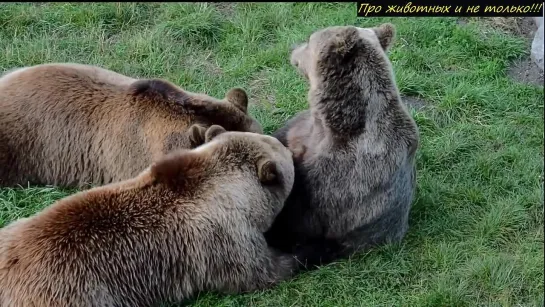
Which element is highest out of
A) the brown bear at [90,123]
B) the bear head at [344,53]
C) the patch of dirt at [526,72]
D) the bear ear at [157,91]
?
the bear head at [344,53]

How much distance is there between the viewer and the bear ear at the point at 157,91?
22.5 ft

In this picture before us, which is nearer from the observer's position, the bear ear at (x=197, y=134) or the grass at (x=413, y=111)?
the grass at (x=413, y=111)

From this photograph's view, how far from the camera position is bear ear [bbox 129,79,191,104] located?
22.5 ft

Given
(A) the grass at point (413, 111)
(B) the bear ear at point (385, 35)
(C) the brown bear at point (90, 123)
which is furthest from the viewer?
(C) the brown bear at point (90, 123)

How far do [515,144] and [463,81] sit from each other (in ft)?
3.58

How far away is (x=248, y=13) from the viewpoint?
31.5ft

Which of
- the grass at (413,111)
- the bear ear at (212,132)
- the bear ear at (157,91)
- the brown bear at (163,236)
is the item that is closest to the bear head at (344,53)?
the brown bear at (163,236)

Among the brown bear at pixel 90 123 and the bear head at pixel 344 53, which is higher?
the bear head at pixel 344 53

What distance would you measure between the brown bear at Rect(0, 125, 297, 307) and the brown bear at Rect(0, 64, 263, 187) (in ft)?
2.15

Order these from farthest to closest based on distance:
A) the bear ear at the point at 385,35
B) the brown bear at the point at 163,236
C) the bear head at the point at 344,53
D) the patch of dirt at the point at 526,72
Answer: the patch of dirt at the point at 526,72 → the bear ear at the point at 385,35 → the bear head at the point at 344,53 → the brown bear at the point at 163,236

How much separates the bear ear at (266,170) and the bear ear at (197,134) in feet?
2.36

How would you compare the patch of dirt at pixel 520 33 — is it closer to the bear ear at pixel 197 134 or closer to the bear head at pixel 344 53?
the bear head at pixel 344 53

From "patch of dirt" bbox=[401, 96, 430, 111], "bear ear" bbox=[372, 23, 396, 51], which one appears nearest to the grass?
"patch of dirt" bbox=[401, 96, 430, 111]

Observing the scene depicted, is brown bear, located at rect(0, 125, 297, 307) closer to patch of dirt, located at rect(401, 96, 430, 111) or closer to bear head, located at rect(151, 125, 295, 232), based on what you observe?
bear head, located at rect(151, 125, 295, 232)
